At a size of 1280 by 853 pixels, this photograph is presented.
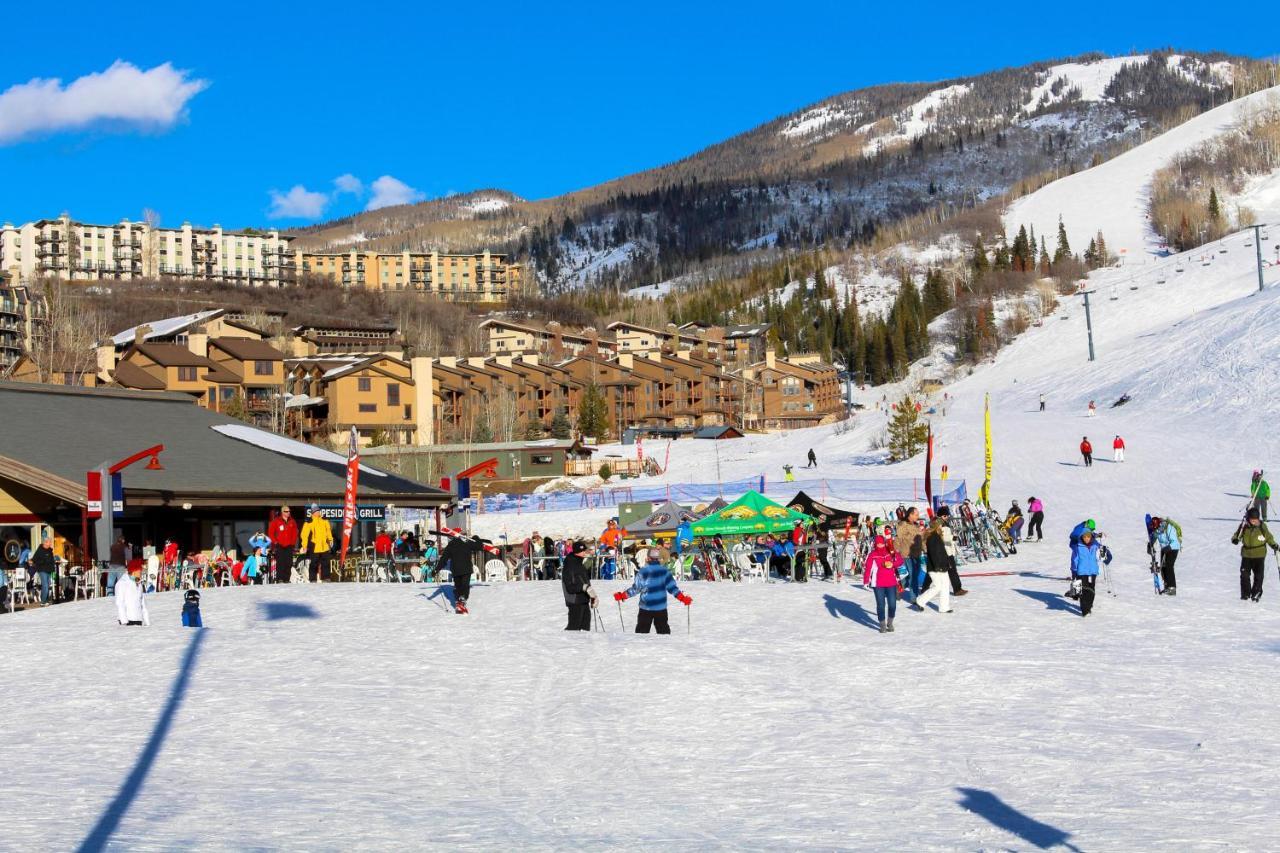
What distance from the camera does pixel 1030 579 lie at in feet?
76.2

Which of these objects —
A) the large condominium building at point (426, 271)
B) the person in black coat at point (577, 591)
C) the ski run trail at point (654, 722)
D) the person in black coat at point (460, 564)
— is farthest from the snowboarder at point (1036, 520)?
the large condominium building at point (426, 271)

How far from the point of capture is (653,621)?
17.4 m

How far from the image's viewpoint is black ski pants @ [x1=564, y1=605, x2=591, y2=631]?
1747 centimetres

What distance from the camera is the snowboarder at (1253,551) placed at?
19812 mm

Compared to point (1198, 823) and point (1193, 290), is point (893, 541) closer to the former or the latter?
point (1198, 823)

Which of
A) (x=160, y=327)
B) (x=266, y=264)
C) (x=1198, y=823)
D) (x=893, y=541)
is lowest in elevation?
(x=1198, y=823)

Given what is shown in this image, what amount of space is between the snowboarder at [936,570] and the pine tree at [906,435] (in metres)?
39.0

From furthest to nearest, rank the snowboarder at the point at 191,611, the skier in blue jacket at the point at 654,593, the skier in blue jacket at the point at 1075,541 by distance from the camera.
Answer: the skier in blue jacket at the point at 1075,541 → the snowboarder at the point at 191,611 → the skier in blue jacket at the point at 654,593

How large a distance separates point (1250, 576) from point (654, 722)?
11.6 meters

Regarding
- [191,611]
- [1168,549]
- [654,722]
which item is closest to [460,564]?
[191,611]

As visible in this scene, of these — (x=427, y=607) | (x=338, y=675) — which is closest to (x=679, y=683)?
(x=338, y=675)

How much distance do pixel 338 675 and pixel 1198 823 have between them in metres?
8.61

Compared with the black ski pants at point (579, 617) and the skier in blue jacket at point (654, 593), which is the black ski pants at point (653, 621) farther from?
the black ski pants at point (579, 617)

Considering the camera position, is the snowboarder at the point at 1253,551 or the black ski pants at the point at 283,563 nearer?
the snowboarder at the point at 1253,551
